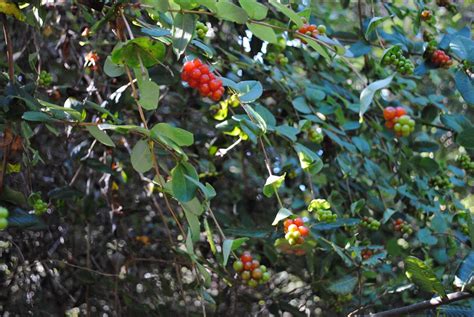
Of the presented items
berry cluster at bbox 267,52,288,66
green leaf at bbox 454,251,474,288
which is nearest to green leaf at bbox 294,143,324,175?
green leaf at bbox 454,251,474,288

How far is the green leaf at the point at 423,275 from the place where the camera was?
1627 millimetres

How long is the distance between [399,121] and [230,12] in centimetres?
82

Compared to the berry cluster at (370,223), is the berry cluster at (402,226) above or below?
below

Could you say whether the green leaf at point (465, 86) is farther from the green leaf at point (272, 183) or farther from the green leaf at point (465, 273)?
the green leaf at point (272, 183)

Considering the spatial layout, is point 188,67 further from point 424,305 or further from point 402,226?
point 402,226

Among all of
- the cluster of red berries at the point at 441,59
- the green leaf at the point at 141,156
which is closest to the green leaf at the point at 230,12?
the green leaf at the point at 141,156

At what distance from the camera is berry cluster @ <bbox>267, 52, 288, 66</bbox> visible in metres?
2.54

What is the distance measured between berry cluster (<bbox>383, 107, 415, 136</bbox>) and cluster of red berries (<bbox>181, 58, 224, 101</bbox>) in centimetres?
71

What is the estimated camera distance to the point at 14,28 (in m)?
2.72

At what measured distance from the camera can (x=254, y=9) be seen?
1.64 m

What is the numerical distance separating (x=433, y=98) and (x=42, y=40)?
1516 mm

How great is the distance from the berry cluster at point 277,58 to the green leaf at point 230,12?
99 centimetres

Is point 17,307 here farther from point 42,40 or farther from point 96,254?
point 42,40

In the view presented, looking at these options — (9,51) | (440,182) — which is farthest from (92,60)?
(440,182)
